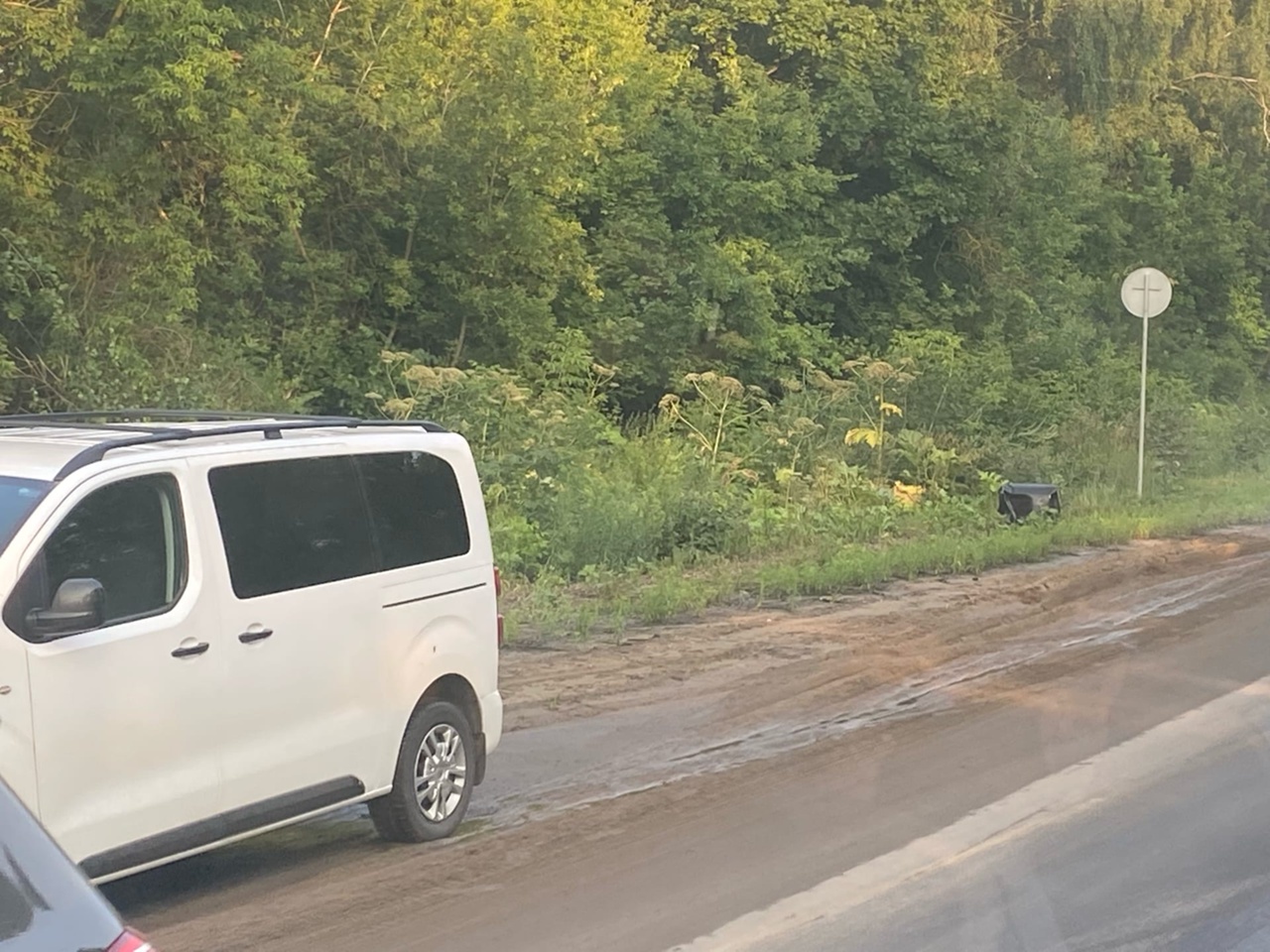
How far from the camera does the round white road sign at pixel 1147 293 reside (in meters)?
23.9

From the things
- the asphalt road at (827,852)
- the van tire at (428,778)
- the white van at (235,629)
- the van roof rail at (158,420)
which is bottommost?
the asphalt road at (827,852)

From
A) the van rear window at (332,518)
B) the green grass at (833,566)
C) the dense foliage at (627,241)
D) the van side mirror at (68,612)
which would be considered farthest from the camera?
the dense foliage at (627,241)

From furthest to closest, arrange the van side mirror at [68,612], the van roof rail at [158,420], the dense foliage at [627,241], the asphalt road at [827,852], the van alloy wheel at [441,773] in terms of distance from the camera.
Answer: the dense foliage at [627,241] → the van alloy wheel at [441,773] → the asphalt road at [827,852] → the van roof rail at [158,420] → the van side mirror at [68,612]

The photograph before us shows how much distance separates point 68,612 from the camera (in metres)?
5.50

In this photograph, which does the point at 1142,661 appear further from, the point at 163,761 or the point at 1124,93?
the point at 1124,93

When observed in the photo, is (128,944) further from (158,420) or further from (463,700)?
(158,420)

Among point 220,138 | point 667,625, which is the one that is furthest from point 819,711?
point 220,138

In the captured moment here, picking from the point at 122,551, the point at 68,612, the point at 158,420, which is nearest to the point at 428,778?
the point at 122,551

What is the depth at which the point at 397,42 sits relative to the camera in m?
24.2

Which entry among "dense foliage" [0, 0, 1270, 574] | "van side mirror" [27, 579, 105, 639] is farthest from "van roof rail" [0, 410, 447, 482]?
"dense foliage" [0, 0, 1270, 574]

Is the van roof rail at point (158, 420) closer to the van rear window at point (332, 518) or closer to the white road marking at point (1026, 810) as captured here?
the van rear window at point (332, 518)

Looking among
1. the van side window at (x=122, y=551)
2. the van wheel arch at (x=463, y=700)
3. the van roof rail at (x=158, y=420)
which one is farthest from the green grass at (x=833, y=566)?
the van side window at (x=122, y=551)

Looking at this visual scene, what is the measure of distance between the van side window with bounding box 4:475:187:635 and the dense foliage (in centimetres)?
945

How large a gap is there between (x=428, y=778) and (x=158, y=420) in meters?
2.31
